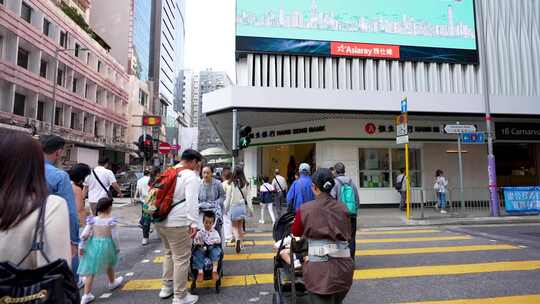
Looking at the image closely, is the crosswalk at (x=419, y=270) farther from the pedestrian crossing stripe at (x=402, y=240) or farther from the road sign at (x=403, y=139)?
the road sign at (x=403, y=139)

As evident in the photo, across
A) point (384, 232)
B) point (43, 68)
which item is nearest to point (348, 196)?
point (384, 232)

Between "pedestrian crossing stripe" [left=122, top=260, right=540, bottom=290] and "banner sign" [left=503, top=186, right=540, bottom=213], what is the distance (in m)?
7.88

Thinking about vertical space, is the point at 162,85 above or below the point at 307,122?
above

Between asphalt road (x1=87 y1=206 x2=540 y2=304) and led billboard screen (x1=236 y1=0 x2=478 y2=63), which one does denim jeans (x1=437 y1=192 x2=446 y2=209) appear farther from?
led billboard screen (x1=236 y1=0 x2=478 y2=63)

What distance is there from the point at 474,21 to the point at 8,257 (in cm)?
2389

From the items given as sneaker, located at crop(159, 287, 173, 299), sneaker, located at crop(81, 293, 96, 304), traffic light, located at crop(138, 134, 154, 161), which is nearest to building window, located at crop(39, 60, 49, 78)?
traffic light, located at crop(138, 134, 154, 161)

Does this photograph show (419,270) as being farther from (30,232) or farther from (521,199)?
(521,199)

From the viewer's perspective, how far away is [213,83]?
14788cm

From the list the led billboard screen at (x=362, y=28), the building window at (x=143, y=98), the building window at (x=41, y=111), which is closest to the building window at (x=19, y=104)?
the building window at (x=41, y=111)

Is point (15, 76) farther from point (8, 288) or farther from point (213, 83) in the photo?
point (213, 83)

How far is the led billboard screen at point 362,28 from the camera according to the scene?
17.1 m

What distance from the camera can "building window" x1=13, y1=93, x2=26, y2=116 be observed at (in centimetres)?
2633

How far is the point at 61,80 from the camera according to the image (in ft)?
105

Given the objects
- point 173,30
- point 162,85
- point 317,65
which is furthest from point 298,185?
point 173,30
